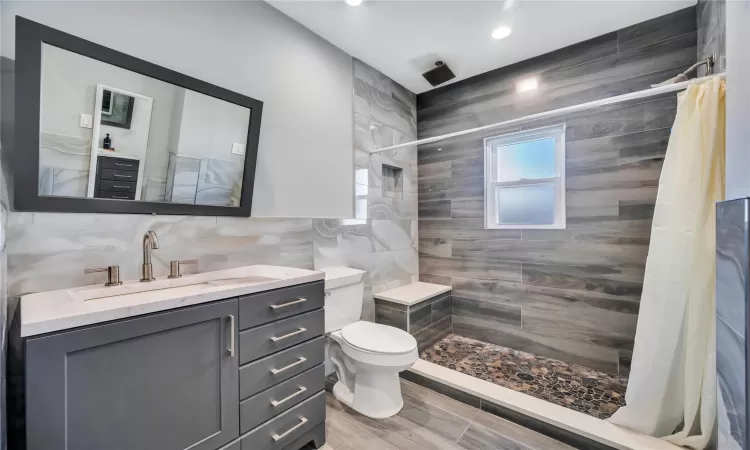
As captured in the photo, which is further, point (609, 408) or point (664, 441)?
point (609, 408)

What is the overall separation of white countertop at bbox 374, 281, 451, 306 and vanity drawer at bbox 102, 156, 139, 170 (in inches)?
76.7

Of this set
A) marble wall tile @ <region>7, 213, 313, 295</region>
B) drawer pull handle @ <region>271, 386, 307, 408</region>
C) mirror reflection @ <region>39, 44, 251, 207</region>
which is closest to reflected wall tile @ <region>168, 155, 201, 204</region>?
mirror reflection @ <region>39, 44, 251, 207</region>

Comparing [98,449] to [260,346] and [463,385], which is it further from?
[463,385]

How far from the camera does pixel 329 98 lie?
236 centimetres

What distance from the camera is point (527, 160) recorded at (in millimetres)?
2750

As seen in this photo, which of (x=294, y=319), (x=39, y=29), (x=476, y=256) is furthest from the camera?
(x=476, y=256)

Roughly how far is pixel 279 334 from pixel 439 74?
257 cm

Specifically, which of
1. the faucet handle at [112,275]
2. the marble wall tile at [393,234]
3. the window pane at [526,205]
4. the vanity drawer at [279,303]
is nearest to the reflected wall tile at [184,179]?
the faucet handle at [112,275]

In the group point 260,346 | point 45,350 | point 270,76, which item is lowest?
point 260,346

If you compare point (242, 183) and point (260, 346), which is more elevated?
point (242, 183)

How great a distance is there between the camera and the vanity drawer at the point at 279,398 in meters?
1.26

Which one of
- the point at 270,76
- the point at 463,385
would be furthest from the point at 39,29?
the point at 463,385

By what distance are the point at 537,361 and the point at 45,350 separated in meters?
2.91

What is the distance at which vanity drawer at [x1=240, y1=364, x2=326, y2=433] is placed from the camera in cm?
126
